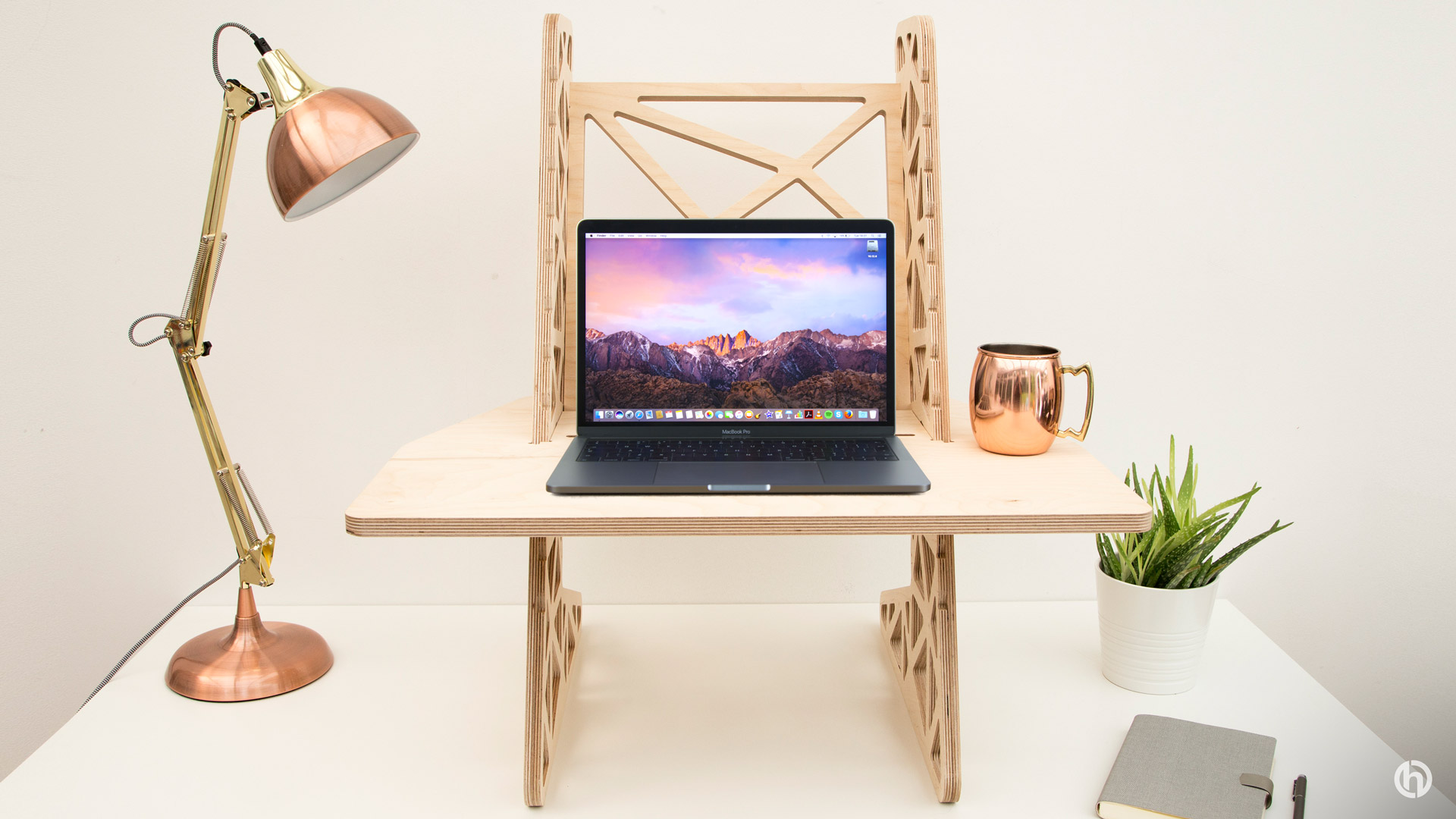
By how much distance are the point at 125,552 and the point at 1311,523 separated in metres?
2.03

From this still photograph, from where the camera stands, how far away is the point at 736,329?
1.01m

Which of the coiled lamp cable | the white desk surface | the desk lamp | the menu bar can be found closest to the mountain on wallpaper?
the menu bar

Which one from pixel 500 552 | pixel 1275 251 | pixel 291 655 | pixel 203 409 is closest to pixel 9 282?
pixel 203 409

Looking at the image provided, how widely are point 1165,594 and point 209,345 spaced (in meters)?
1.29

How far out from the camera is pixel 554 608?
3.58ft

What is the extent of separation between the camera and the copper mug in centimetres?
94

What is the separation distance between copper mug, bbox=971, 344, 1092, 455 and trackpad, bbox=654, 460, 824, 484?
22 cm

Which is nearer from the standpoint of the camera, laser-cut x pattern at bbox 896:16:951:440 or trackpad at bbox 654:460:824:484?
trackpad at bbox 654:460:824:484

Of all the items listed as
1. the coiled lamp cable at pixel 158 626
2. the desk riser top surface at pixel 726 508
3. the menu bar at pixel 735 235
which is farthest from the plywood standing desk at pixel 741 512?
the coiled lamp cable at pixel 158 626

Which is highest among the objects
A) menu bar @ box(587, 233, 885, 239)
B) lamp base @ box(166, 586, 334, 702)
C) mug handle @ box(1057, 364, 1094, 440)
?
menu bar @ box(587, 233, 885, 239)

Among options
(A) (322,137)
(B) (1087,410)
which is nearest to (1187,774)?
(B) (1087,410)

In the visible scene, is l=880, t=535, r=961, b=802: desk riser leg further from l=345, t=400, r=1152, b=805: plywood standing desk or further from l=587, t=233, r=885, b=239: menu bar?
l=587, t=233, r=885, b=239: menu bar

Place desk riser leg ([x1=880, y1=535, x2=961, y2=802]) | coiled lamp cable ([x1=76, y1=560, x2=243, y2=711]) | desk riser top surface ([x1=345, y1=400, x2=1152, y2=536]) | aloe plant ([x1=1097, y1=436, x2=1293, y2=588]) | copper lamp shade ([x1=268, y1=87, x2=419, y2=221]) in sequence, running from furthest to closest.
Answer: coiled lamp cable ([x1=76, y1=560, x2=243, y2=711]) → aloe plant ([x1=1097, y1=436, x2=1293, y2=588]) → desk riser leg ([x1=880, y1=535, x2=961, y2=802]) → copper lamp shade ([x1=268, y1=87, x2=419, y2=221]) → desk riser top surface ([x1=345, y1=400, x2=1152, y2=536])

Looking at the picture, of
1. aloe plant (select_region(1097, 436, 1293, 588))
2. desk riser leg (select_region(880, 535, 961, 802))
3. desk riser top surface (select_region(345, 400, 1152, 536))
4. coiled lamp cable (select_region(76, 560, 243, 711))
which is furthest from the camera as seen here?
coiled lamp cable (select_region(76, 560, 243, 711))
